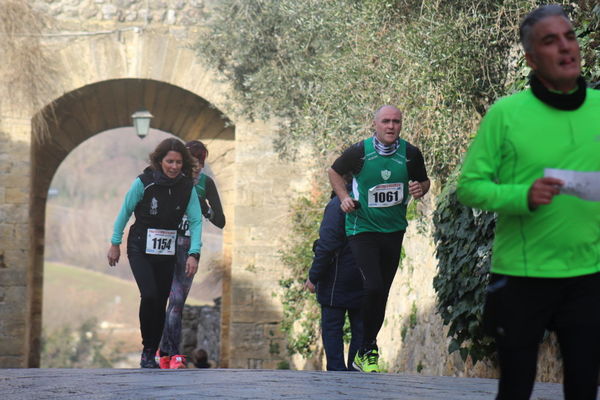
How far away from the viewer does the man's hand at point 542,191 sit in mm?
2828

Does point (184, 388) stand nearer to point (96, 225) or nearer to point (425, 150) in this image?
point (425, 150)

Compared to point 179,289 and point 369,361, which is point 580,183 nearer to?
point 369,361

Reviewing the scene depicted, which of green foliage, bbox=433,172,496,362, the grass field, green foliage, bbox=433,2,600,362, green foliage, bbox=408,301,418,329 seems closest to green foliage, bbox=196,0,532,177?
green foliage, bbox=433,2,600,362

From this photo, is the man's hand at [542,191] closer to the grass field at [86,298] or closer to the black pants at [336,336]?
the black pants at [336,336]

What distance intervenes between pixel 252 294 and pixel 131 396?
1000 centimetres

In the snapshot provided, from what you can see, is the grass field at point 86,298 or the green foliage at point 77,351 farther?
the grass field at point 86,298

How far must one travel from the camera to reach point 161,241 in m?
6.83

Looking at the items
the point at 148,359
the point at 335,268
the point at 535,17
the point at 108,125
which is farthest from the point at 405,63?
the point at 108,125

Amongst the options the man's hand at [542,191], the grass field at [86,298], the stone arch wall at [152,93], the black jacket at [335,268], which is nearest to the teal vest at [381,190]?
the black jacket at [335,268]

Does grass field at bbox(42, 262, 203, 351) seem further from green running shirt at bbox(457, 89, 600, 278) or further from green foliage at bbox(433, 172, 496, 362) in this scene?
green running shirt at bbox(457, 89, 600, 278)

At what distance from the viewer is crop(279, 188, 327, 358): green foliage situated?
13.6m

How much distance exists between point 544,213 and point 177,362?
454 cm

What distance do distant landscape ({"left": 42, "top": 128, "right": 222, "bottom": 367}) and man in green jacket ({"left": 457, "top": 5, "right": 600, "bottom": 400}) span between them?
5044 centimetres

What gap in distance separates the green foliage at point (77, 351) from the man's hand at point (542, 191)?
1730 inches
